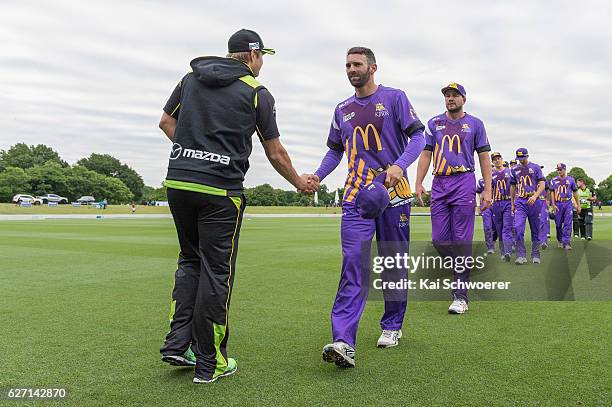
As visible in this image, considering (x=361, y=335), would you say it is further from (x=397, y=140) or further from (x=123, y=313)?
(x=123, y=313)

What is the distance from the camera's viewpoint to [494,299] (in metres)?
6.81

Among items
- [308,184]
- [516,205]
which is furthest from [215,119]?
[516,205]

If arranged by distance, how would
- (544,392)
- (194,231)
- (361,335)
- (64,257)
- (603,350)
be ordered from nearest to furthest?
(544,392) < (194,231) < (603,350) < (361,335) < (64,257)

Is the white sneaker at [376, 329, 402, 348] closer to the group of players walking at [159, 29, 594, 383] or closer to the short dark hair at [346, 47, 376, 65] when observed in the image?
the group of players walking at [159, 29, 594, 383]

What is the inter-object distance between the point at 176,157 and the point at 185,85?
20.1 inches

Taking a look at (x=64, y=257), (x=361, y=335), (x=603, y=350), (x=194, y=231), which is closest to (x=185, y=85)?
(x=194, y=231)

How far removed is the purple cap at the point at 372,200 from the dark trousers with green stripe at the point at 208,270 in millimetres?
929

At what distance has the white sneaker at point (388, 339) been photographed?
4.46m

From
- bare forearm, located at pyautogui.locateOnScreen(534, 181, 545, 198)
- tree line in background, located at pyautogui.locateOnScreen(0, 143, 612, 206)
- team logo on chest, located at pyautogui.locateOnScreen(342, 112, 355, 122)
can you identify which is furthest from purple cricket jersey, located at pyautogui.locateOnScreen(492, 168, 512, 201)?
tree line in background, located at pyautogui.locateOnScreen(0, 143, 612, 206)

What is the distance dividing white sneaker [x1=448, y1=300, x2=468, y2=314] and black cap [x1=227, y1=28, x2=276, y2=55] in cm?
361

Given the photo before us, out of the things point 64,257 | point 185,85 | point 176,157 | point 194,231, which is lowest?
point 64,257

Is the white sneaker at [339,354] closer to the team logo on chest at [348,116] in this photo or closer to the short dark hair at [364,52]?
the team logo on chest at [348,116]

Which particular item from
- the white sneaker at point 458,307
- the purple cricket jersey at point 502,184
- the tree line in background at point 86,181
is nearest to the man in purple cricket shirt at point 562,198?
the purple cricket jersey at point 502,184

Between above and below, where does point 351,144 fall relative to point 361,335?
above
